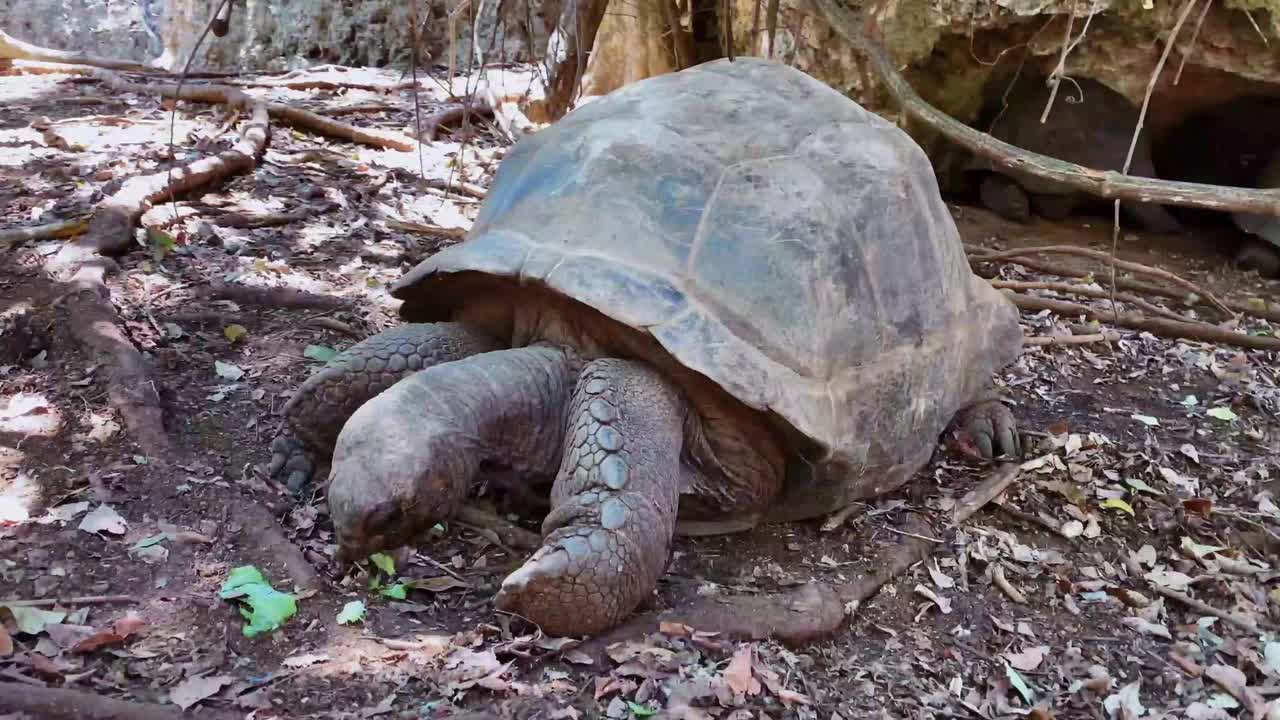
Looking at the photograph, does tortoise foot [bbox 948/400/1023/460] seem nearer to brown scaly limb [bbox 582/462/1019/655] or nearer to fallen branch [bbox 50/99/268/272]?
brown scaly limb [bbox 582/462/1019/655]

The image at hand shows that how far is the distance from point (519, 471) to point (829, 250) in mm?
1112

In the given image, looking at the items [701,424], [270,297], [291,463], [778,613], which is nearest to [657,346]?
[701,424]

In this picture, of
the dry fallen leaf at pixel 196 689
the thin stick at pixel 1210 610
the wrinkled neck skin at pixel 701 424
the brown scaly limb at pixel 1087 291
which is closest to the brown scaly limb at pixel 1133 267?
the brown scaly limb at pixel 1087 291

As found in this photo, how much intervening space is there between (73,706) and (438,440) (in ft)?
3.13

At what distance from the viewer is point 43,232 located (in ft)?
14.3

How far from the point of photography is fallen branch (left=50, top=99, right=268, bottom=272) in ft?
13.8

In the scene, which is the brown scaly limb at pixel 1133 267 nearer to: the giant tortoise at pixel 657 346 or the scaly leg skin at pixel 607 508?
the giant tortoise at pixel 657 346

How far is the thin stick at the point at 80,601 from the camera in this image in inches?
90.1

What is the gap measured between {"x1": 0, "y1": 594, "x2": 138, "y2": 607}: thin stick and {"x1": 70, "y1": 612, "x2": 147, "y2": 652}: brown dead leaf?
7cm

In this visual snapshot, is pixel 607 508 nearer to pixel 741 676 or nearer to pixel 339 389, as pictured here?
pixel 741 676

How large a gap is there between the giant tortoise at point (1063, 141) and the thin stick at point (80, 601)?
20.0 feet

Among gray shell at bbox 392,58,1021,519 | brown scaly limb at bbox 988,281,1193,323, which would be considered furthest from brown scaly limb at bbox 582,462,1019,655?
brown scaly limb at bbox 988,281,1193,323

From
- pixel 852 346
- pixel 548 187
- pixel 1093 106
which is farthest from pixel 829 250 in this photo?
pixel 1093 106

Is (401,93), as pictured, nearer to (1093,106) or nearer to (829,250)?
(1093,106)
